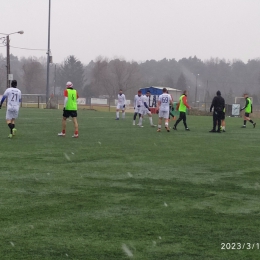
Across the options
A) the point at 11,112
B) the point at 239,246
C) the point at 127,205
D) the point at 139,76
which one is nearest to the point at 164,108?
the point at 11,112

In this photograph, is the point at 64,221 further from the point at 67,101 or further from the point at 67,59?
the point at 67,59

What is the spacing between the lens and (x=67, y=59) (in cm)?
12950

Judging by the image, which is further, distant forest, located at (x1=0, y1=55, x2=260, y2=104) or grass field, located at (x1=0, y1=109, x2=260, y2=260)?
distant forest, located at (x1=0, y1=55, x2=260, y2=104)

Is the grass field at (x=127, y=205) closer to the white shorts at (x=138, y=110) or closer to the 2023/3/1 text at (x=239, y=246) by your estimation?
the 2023/3/1 text at (x=239, y=246)

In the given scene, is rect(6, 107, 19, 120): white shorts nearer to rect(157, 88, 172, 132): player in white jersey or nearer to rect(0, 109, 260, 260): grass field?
rect(0, 109, 260, 260): grass field

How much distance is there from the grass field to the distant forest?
279 feet

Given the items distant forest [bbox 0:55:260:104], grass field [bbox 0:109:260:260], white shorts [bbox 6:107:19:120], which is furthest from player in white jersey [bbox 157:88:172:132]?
distant forest [bbox 0:55:260:104]

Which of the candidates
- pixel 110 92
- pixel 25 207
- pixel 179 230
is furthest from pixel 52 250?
pixel 110 92

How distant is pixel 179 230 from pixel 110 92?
11850 centimetres

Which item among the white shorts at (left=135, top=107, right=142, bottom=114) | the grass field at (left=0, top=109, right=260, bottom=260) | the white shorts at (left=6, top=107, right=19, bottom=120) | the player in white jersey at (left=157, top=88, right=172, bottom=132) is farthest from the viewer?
the white shorts at (left=135, top=107, right=142, bottom=114)

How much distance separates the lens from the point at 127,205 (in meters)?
7.34

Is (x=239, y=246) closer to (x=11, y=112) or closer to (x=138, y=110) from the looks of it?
(x=11, y=112)

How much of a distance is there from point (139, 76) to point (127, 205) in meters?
123

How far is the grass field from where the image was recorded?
17.9 ft
